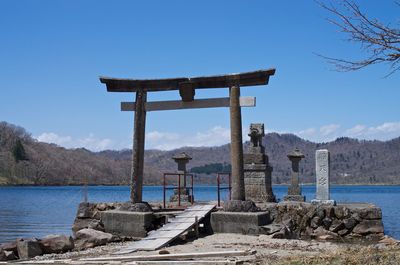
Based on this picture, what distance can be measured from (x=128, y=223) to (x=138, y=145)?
2.34 meters

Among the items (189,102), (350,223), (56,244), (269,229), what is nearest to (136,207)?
(56,244)

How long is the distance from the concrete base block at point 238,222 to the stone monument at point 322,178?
3.77 metres

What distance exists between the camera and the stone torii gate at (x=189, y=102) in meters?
13.6

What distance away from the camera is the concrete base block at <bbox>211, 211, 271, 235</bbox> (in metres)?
13.0

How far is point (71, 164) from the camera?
148m

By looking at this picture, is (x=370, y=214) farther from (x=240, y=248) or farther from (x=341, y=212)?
(x=240, y=248)

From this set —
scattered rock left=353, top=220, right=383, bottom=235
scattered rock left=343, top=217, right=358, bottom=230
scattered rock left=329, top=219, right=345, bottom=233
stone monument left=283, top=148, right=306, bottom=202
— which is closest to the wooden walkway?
scattered rock left=329, top=219, right=345, bottom=233

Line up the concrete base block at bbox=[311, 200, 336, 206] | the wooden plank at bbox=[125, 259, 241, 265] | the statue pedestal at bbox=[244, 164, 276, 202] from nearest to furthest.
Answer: the wooden plank at bbox=[125, 259, 241, 265] → the concrete base block at bbox=[311, 200, 336, 206] → the statue pedestal at bbox=[244, 164, 276, 202]

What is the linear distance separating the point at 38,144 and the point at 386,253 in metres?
145

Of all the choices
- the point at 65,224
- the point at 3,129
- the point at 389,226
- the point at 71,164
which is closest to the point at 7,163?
the point at 3,129

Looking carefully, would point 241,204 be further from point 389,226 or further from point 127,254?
point 389,226

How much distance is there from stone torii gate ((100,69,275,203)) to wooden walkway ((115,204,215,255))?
127 centimetres

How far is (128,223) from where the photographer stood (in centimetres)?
1365

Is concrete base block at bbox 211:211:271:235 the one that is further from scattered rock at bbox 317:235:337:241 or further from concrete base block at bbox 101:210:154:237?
scattered rock at bbox 317:235:337:241
